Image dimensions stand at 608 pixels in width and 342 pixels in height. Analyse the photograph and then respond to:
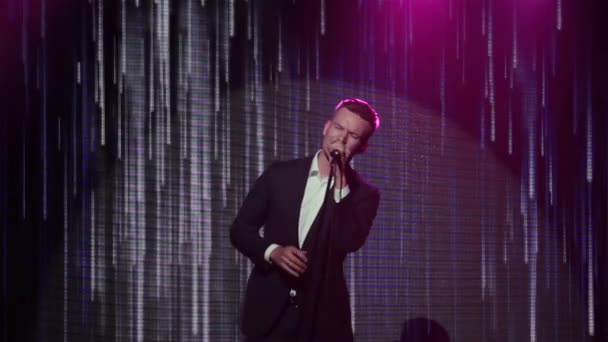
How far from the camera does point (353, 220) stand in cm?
291

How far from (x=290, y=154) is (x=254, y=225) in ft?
3.41

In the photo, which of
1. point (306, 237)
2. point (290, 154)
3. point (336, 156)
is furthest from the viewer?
point (290, 154)

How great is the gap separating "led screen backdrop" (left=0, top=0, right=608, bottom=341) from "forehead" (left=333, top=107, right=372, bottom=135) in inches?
35.5

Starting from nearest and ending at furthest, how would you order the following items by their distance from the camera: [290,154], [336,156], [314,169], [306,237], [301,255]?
1. [301,255]
2. [336,156]
3. [306,237]
4. [314,169]
5. [290,154]

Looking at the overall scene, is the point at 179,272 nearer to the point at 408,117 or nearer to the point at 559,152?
the point at 408,117

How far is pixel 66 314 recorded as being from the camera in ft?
12.1

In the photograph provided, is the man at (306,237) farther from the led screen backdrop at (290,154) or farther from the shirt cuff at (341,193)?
the led screen backdrop at (290,154)

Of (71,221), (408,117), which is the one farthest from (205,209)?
(408,117)

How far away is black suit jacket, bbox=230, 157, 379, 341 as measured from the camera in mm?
2773

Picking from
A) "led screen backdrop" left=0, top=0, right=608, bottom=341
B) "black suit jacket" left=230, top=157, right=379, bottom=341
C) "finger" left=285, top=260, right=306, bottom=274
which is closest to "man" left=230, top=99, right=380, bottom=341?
"black suit jacket" left=230, top=157, right=379, bottom=341

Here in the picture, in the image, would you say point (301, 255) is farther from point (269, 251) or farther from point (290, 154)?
point (290, 154)

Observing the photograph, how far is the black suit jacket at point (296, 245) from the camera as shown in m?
2.77

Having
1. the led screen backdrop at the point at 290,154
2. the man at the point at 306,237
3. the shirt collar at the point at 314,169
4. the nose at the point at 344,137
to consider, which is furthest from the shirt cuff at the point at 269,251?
the led screen backdrop at the point at 290,154

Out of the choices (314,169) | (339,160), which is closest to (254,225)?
(314,169)
